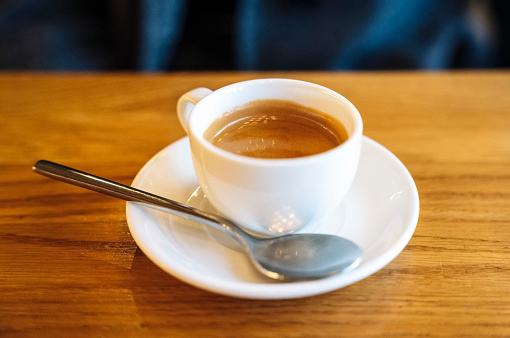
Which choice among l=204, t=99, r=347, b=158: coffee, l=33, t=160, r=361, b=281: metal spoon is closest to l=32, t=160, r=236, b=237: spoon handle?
l=33, t=160, r=361, b=281: metal spoon

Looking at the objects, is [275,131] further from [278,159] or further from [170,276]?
[170,276]

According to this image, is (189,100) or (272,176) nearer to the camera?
(272,176)

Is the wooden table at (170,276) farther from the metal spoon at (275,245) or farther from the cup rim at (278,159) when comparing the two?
the cup rim at (278,159)

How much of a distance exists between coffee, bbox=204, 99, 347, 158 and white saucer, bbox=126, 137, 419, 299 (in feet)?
0.33

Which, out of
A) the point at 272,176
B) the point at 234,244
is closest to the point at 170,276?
the point at 234,244

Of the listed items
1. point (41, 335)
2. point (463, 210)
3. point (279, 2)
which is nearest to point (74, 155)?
point (41, 335)

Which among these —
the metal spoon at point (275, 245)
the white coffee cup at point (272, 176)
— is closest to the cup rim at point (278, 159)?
the white coffee cup at point (272, 176)

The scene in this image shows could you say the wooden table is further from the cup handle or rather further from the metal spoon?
the cup handle

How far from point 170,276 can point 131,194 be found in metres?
0.13

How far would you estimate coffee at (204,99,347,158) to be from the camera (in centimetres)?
70

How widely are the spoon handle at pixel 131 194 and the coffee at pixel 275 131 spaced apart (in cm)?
12

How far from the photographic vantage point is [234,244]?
2.09 ft

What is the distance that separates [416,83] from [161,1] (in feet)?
3.10

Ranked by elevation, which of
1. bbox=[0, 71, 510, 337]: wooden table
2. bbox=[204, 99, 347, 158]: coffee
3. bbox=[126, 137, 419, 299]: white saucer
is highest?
bbox=[204, 99, 347, 158]: coffee
